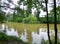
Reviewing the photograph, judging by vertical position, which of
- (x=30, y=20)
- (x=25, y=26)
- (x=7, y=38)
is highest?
(x=30, y=20)

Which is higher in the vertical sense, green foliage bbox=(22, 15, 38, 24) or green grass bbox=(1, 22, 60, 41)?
green foliage bbox=(22, 15, 38, 24)

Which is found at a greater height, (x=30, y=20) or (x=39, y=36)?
(x=30, y=20)

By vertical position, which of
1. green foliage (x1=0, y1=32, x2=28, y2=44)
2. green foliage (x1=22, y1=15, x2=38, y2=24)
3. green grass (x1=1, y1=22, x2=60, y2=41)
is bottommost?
green foliage (x1=0, y1=32, x2=28, y2=44)

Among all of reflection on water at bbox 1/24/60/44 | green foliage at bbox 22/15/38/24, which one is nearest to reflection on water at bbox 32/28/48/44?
reflection on water at bbox 1/24/60/44

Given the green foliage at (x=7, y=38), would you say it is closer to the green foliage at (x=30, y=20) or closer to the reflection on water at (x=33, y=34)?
the reflection on water at (x=33, y=34)

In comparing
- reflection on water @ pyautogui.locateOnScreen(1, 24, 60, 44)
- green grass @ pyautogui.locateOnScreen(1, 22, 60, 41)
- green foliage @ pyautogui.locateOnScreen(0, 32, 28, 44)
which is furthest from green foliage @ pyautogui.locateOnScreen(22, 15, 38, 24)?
green foliage @ pyautogui.locateOnScreen(0, 32, 28, 44)

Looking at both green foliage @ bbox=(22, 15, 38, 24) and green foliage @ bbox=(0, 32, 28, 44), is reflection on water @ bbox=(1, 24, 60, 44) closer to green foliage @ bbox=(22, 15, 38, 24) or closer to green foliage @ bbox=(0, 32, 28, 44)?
green foliage @ bbox=(0, 32, 28, 44)

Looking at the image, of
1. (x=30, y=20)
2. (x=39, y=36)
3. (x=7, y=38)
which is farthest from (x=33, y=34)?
(x=7, y=38)

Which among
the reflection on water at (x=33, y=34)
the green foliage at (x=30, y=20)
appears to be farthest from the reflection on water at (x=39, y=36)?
the green foliage at (x=30, y=20)

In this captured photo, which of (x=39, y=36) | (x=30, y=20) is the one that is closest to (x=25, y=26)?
(x=30, y=20)

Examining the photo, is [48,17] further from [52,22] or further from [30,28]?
[30,28]

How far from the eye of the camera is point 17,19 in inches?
120

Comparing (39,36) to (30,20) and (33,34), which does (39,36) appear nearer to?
(33,34)

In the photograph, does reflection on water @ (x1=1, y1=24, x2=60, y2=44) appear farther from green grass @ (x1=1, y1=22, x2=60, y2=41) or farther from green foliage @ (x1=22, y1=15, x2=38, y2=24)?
green foliage @ (x1=22, y1=15, x2=38, y2=24)
